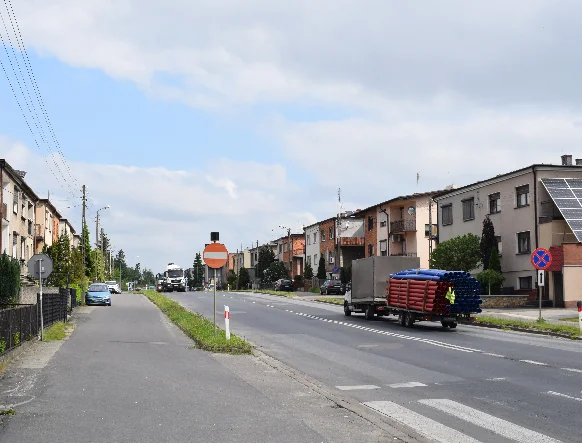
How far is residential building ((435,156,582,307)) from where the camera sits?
38.2 metres

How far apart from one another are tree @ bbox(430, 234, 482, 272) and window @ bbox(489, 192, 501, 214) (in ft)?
7.83

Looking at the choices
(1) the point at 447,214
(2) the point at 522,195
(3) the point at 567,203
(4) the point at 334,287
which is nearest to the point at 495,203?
(2) the point at 522,195

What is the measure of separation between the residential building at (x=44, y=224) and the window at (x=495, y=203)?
3624 cm

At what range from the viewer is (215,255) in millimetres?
19469

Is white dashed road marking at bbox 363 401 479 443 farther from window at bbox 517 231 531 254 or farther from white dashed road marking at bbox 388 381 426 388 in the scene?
window at bbox 517 231 531 254

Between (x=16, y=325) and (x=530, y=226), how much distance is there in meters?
32.2

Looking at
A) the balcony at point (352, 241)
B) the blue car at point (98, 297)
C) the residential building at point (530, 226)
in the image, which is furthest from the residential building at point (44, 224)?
the residential building at point (530, 226)

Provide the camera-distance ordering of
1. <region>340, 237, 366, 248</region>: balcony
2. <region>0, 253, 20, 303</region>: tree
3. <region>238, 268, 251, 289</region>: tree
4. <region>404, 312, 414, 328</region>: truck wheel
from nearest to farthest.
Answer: <region>404, 312, 414, 328</region>: truck wheel → <region>0, 253, 20, 303</region>: tree → <region>340, 237, 366, 248</region>: balcony → <region>238, 268, 251, 289</region>: tree

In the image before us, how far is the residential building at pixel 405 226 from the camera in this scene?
68.1m

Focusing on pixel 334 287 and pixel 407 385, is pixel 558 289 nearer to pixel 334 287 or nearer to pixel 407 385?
pixel 334 287

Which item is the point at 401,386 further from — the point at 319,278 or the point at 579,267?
the point at 319,278

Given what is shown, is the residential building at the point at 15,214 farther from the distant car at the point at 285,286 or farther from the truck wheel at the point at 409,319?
the distant car at the point at 285,286

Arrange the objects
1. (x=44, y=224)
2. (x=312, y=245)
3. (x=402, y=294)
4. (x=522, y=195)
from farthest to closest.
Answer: (x=312, y=245) < (x=44, y=224) < (x=522, y=195) < (x=402, y=294)

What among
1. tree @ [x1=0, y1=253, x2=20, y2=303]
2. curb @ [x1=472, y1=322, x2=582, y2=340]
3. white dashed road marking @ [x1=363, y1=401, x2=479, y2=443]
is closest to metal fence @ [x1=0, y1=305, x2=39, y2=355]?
white dashed road marking @ [x1=363, y1=401, x2=479, y2=443]
